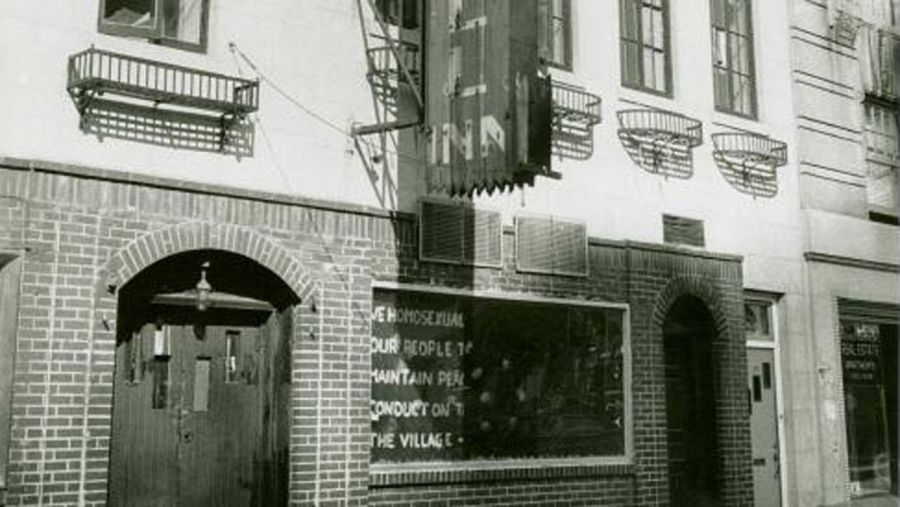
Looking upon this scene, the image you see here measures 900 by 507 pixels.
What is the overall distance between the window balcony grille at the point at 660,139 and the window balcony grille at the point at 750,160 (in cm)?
55

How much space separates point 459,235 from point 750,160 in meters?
4.85

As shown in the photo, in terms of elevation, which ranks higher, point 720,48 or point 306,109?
point 720,48

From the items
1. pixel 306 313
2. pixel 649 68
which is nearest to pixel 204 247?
pixel 306 313

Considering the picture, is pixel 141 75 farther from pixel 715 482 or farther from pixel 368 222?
pixel 715 482

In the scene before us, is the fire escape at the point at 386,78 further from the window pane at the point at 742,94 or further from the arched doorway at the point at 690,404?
the window pane at the point at 742,94

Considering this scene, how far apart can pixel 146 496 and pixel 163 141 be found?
289 centimetres

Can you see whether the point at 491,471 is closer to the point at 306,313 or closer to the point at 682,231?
the point at 306,313

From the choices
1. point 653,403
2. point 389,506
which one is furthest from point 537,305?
point 389,506

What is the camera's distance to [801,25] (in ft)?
47.3

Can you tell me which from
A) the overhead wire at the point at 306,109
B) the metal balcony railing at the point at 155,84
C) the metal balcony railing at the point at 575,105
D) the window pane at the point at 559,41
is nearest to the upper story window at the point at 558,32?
the window pane at the point at 559,41

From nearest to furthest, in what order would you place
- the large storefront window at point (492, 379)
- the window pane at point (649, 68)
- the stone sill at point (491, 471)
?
the stone sill at point (491, 471) → the large storefront window at point (492, 379) → the window pane at point (649, 68)

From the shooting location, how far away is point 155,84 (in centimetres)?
825

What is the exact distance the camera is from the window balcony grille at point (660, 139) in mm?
11961

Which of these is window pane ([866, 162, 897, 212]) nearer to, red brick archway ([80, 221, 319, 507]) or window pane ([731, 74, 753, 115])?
window pane ([731, 74, 753, 115])
